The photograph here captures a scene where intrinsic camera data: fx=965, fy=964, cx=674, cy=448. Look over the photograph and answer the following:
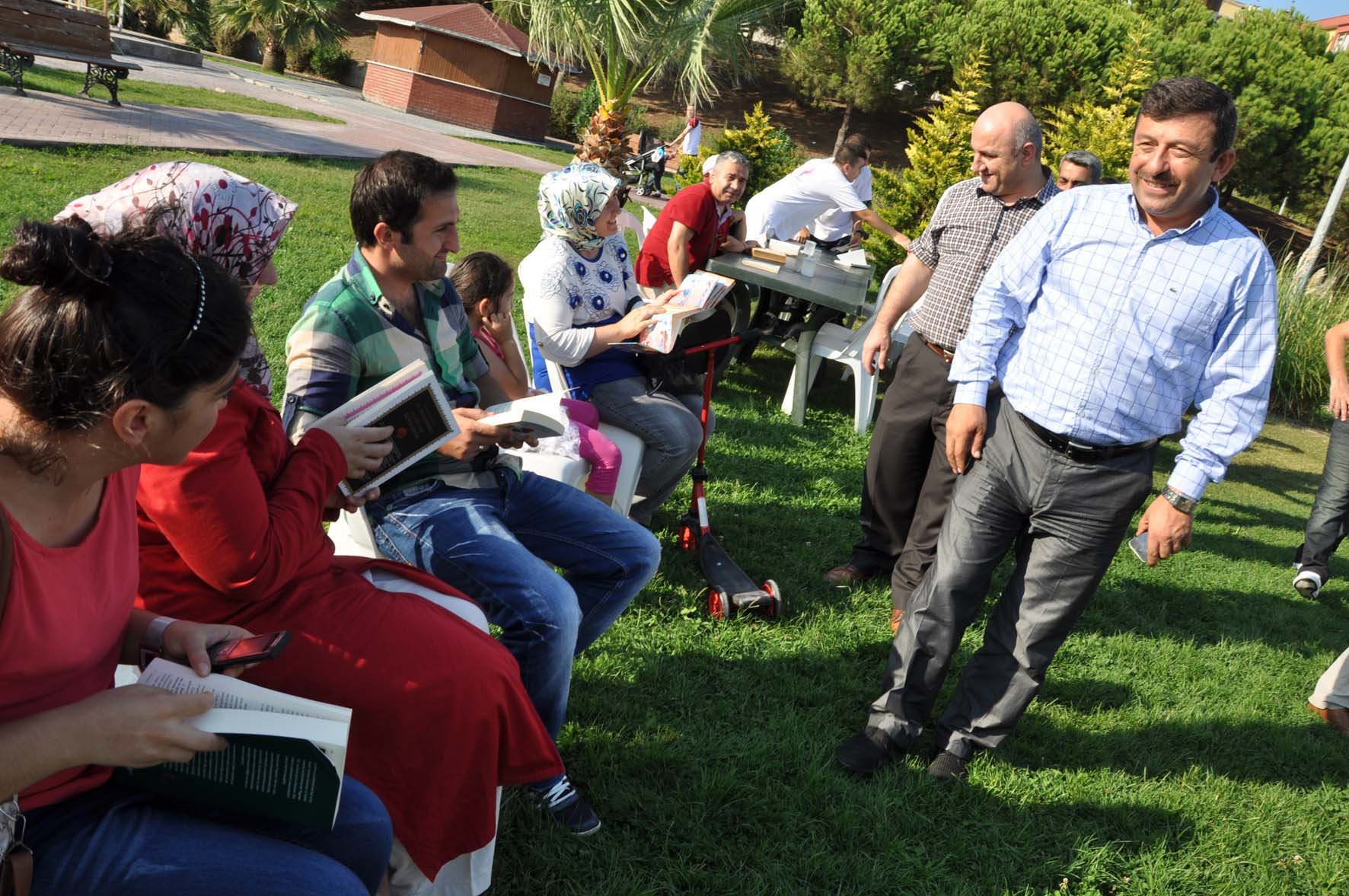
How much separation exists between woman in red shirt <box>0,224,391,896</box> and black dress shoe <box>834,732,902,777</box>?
6.31ft

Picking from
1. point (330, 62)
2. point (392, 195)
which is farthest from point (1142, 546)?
point (330, 62)

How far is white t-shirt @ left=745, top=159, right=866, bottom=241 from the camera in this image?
821cm

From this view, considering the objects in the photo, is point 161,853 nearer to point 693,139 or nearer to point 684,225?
point 684,225

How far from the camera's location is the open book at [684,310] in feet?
13.0

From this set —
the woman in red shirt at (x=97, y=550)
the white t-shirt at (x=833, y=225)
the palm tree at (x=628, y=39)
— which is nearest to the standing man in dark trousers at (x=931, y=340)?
the woman in red shirt at (x=97, y=550)

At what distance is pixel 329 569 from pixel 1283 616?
5295mm

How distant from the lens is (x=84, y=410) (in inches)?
58.5

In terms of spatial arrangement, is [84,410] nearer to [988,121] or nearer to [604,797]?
[604,797]

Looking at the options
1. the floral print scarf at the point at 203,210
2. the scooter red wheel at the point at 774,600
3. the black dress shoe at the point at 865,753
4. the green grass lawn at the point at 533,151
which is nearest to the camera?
the floral print scarf at the point at 203,210

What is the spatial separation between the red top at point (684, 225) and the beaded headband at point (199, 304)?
16.0 ft

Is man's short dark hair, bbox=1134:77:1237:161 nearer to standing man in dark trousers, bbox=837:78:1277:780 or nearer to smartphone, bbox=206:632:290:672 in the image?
standing man in dark trousers, bbox=837:78:1277:780

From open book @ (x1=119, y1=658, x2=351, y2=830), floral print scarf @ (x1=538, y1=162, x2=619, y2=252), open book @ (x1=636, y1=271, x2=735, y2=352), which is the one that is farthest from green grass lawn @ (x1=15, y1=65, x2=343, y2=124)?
open book @ (x1=119, y1=658, x2=351, y2=830)

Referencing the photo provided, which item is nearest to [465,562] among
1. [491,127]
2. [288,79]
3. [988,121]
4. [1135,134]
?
[1135,134]

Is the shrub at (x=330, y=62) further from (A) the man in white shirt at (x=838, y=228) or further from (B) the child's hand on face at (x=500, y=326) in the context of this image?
(B) the child's hand on face at (x=500, y=326)
